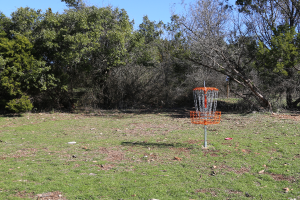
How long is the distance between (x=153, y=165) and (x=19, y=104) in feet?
40.6

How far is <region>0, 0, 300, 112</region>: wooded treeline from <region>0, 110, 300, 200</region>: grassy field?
6060 mm

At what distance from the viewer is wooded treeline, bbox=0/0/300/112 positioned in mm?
14844

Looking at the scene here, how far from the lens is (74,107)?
19.6 m

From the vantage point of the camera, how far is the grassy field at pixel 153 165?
4.51 m

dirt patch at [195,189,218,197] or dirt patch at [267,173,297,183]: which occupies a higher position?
dirt patch at [267,173,297,183]

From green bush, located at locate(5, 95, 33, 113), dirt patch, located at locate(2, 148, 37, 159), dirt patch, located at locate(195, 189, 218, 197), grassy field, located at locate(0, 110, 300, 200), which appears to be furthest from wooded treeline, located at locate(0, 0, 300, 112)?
dirt patch, located at locate(195, 189, 218, 197)

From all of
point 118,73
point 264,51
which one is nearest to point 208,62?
point 264,51

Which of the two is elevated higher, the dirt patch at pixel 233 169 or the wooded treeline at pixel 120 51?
the wooded treeline at pixel 120 51

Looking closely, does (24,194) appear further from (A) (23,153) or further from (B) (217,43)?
(B) (217,43)

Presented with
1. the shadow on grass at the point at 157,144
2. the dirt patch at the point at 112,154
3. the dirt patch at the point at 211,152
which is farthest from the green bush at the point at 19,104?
the dirt patch at the point at 211,152

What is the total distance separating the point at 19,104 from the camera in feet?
50.8

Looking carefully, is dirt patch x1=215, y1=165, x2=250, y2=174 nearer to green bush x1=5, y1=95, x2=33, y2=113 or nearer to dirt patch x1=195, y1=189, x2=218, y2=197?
dirt patch x1=195, y1=189, x2=218, y2=197

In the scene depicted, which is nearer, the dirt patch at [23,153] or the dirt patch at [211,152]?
the dirt patch at [211,152]

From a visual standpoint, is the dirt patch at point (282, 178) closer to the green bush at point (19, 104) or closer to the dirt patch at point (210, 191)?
the dirt patch at point (210, 191)
